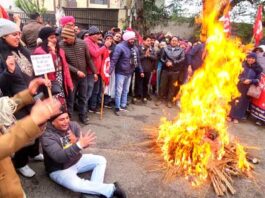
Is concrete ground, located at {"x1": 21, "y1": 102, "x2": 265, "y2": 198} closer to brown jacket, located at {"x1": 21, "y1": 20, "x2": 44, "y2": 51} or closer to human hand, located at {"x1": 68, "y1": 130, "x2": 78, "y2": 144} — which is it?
human hand, located at {"x1": 68, "y1": 130, "x2": 78, "y2": 144}

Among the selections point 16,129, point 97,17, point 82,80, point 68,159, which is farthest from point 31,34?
point 97,17

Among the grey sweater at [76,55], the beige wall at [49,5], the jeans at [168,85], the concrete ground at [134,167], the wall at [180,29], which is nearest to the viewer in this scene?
the concrete ground at [134,167]

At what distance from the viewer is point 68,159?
3.91 meters

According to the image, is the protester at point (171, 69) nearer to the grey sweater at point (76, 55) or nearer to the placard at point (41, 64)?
the grey sweater at point (76, 55)

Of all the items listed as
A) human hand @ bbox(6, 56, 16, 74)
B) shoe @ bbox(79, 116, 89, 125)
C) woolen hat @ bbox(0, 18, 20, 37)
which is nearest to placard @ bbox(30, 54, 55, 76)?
human hand @ bbox(6, 56, 16, 74)

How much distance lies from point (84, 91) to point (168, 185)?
9.83ft

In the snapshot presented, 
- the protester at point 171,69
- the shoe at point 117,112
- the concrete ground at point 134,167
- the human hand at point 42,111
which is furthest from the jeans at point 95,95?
the human hand at point 42,111

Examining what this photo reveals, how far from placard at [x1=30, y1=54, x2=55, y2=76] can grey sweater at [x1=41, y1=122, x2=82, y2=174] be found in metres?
0.76

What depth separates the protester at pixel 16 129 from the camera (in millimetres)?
2086

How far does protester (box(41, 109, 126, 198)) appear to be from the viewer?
12.6 feet

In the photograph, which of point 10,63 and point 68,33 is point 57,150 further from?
point 68,33

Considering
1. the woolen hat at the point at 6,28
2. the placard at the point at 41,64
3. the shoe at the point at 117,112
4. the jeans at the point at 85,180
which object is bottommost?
the shoe at the point at 117,112

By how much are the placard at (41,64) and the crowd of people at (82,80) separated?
0.60 feet

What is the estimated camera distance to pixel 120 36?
822cm
